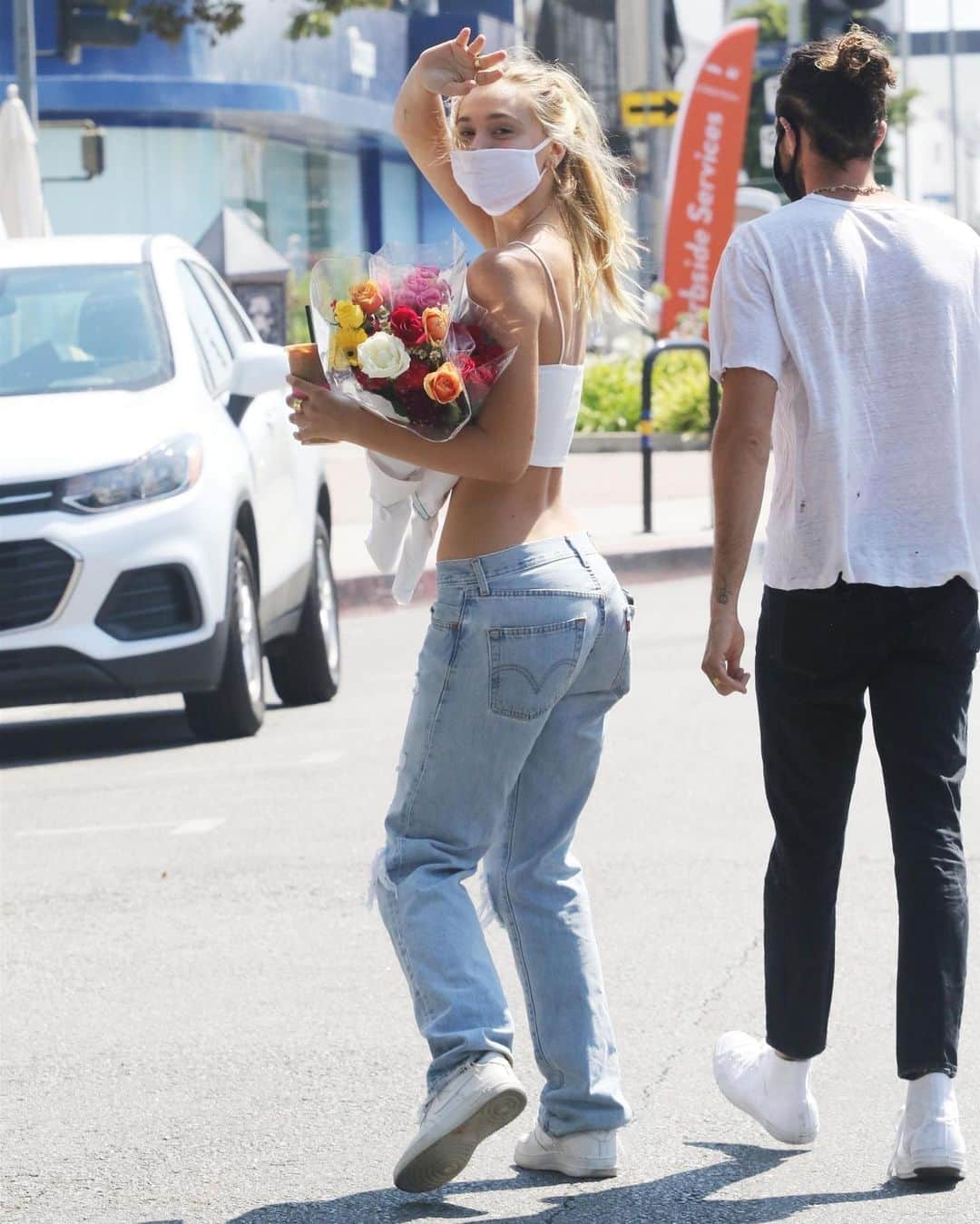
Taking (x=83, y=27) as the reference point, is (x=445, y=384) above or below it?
below

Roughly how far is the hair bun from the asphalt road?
1.79 metres

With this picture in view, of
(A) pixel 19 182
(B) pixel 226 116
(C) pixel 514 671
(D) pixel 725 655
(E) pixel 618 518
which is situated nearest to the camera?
(C) pixel 514 671

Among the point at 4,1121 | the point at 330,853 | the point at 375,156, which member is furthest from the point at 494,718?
the point at 375,156

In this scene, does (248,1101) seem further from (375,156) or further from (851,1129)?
(375,156)

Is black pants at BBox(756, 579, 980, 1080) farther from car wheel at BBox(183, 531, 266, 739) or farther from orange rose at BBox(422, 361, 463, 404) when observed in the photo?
car wheel at BBox(183, 531, 266, 739)

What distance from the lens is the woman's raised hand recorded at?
3.94m

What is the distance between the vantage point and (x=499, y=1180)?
3.92 metres

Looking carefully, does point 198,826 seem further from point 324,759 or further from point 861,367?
point 861,367

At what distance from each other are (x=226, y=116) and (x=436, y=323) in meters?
30.3

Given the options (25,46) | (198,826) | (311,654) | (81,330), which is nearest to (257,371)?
(81,330)

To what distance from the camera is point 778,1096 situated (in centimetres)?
402

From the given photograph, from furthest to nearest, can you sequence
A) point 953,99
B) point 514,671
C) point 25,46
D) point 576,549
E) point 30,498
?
point 953,99 < point 25,46 < point 30,498 < point 576,549 < point 514,671

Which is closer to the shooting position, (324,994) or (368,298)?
(368,298)

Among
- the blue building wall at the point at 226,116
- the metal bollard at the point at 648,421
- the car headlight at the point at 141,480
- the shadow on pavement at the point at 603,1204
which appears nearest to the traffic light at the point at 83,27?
the metal bollard at the point at 648,421
